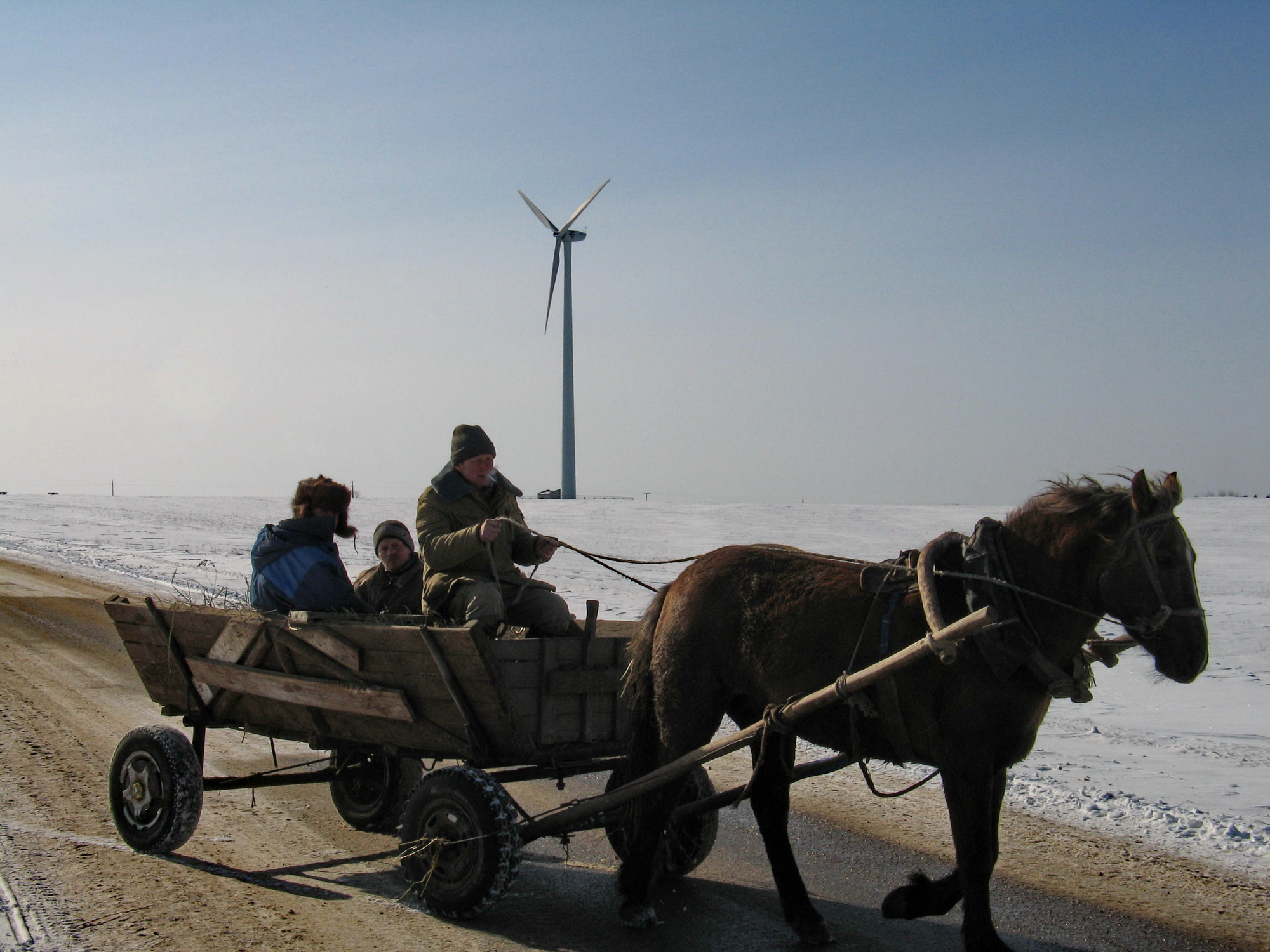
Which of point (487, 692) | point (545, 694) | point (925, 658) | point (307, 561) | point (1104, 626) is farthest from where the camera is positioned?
point (1104, 626)

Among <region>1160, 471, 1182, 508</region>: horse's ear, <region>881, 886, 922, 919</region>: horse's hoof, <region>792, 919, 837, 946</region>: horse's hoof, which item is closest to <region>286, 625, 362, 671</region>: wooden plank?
<region>792, 919, 837, 946</region>: horse's hoof

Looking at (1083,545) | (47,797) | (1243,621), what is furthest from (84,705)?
(1243,621)

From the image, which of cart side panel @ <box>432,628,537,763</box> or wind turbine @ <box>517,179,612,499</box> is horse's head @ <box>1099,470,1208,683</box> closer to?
cart side panel @ <box>432,628,537,763</box>

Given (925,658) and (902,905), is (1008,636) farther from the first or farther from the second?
(902,905)

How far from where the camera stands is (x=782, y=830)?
4.62 metres

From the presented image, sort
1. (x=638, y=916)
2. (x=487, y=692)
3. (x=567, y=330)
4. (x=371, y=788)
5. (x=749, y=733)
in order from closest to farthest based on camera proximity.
A: (x=749, y=733)
(x=638, y=916)
(x=487, y=692)
(x=371, y=788)
(x=567, y=330)

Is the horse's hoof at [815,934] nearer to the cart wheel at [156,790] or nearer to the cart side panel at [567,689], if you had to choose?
the cart side panel at [567,689]

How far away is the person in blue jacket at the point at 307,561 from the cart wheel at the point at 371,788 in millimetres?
900

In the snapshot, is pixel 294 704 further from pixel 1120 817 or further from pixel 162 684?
pixel 1120 817

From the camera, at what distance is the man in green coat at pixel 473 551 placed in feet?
17.2

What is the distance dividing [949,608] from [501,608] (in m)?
2.18

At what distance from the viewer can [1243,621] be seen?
11.7 meters

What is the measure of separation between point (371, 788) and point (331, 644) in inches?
56.5

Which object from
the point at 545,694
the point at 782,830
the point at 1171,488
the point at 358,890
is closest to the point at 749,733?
the point at 782,830
